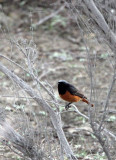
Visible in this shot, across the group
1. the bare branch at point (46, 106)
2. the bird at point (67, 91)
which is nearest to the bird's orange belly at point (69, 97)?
the bird at point (67, 91)

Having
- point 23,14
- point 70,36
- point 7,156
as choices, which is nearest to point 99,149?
point 7,156

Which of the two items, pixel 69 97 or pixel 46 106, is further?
pixel 69 97

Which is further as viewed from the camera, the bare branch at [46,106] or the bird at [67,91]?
the bird at [67,91]

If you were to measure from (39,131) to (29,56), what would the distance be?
3.15 feet

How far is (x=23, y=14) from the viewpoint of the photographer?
11594mm

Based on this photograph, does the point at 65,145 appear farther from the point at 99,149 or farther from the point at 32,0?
the point at 32,0

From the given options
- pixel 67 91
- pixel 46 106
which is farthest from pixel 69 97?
pixel 46 106

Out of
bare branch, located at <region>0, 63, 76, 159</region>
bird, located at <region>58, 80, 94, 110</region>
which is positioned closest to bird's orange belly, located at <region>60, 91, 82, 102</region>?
bird, located at <region>58, 80, 94, 110</region>

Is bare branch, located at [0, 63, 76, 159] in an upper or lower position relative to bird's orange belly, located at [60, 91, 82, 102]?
upper

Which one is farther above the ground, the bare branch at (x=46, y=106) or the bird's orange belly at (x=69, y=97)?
the bare branch at (x=46, y=106)

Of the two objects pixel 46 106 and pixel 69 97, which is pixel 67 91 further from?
pixel 46 106

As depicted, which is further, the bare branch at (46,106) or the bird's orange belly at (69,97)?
the bird's orange belly at (69,97)

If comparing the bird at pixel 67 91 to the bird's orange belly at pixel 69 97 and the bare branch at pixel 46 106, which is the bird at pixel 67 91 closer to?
the bird's orange belly at pixel 69 97

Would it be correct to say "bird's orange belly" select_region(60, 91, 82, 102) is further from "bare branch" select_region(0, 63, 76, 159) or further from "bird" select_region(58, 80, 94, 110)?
"bare branch" select_region(0, 63, 76, 159)
